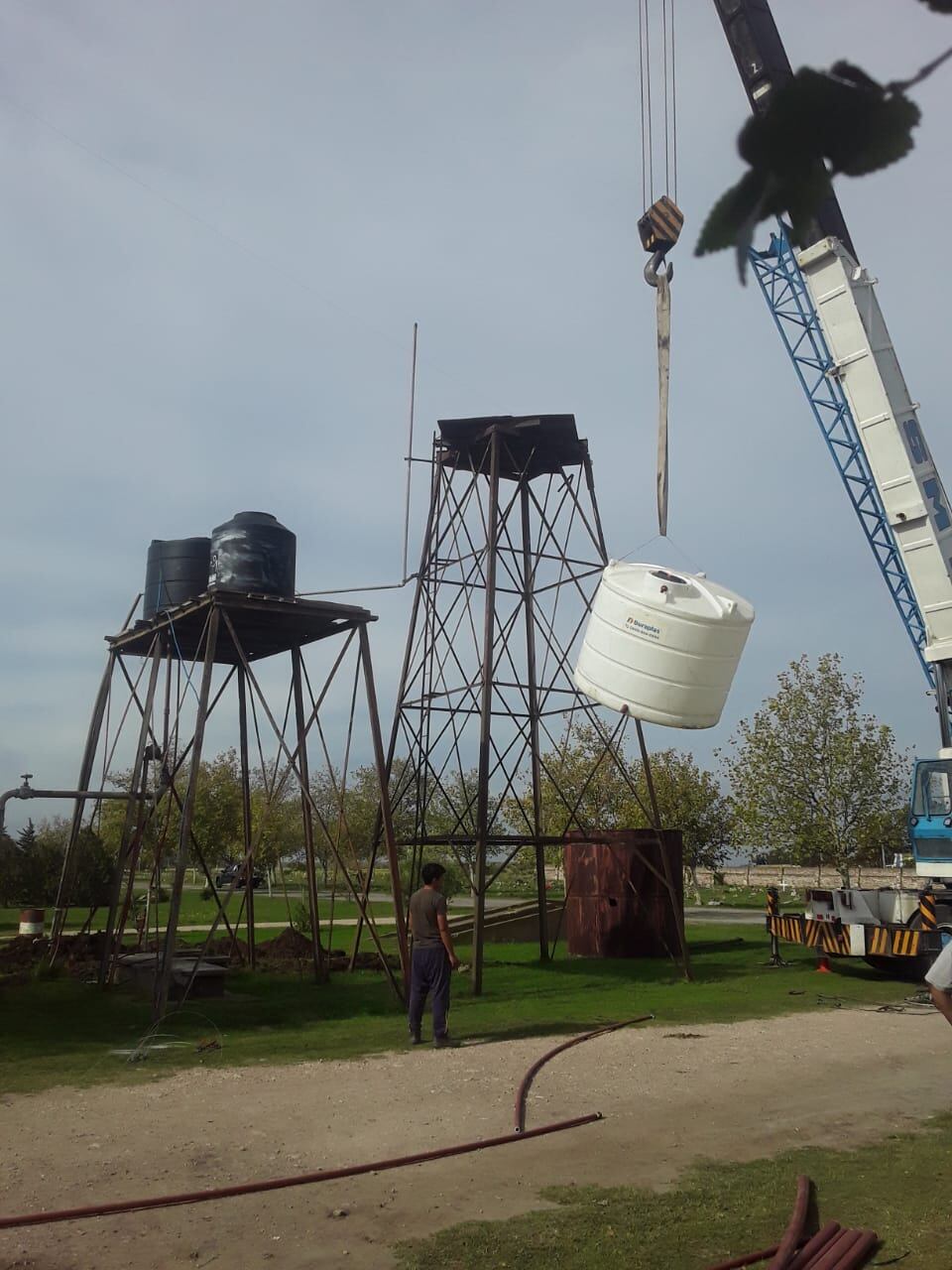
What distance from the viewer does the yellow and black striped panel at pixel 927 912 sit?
14867mm

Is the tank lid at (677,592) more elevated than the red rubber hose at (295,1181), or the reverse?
the tank lid at (677,592)

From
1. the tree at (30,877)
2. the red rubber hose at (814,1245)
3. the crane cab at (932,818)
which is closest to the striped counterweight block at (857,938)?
the crane cab at (932,818)

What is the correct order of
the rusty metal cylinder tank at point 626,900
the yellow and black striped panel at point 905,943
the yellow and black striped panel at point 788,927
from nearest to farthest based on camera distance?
the yellow and black striped panel at point 905,943 < the yellow and black striped panel at point 788,927 < the rusty metal cylinder tank at point 626,900

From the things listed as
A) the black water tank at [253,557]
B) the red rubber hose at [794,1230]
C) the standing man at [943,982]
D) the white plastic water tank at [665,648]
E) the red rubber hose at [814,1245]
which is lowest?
the red rubber hose at [814,1245]

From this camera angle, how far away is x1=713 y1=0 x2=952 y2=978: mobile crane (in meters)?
16.0

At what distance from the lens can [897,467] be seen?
57.5 ft

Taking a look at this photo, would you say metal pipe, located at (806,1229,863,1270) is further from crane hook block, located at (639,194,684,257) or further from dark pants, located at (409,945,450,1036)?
crane hook block, located at (639,194,684,257)

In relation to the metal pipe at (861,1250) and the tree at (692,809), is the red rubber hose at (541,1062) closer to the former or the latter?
the metal pipe at (861,1250)

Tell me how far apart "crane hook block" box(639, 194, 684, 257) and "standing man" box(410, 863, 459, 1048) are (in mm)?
9409

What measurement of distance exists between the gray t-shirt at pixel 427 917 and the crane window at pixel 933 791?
28.7 feet

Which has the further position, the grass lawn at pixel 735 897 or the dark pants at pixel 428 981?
the grass lawn at pixel 735 897

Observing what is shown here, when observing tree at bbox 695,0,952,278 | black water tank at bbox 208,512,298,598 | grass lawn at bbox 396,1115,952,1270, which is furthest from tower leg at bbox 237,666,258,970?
tree at bbox 695,0,952,278

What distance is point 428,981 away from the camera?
10742mm

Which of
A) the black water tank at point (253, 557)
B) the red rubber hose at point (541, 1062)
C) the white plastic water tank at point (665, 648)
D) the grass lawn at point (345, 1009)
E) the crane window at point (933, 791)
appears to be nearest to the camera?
the red rubber hose at point (541, 1062)
